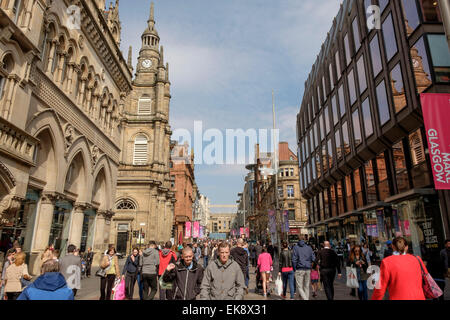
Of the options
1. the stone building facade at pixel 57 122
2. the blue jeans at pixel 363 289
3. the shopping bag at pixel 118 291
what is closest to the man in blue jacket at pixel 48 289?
the shopping bag at pixel 118 291

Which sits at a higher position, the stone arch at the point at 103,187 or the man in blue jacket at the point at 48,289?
the stone arch at the point at 103,187

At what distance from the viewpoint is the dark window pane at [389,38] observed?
1936 cm

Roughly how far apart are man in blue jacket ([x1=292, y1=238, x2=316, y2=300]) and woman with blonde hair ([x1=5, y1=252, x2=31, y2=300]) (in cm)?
759

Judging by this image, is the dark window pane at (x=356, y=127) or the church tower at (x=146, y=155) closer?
the dark window pane at (x=356, y=127)

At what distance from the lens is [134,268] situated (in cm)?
1004

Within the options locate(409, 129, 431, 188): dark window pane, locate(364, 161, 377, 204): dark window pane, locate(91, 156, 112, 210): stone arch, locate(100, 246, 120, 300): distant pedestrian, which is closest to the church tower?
locate(91, 156, 112, 210): stone arch

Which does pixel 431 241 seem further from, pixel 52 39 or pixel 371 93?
pixel 52 39

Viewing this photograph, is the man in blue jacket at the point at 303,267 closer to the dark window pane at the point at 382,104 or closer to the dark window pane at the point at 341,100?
the dark window pane at the point at 382,104

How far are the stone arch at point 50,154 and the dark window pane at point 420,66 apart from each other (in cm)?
2018

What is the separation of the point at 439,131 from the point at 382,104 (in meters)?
11.3

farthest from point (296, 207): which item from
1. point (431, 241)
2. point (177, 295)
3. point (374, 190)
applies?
point (177, 295)

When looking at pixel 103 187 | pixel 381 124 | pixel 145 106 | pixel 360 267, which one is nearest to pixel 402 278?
pixel 360 267

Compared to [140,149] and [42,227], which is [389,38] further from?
[140,149]
